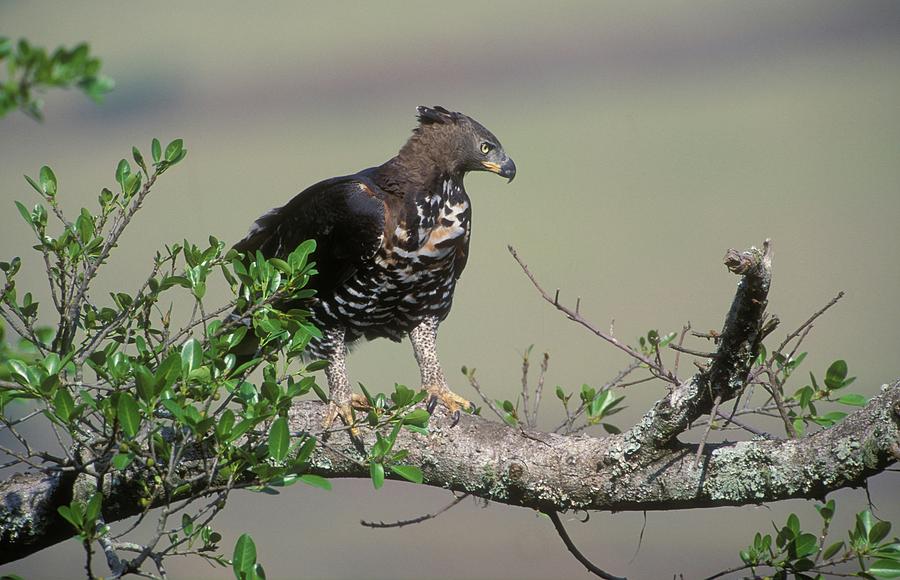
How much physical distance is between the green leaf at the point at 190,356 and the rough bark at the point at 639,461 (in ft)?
1.01

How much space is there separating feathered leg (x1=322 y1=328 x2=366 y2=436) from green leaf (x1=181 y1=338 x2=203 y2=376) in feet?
2.77

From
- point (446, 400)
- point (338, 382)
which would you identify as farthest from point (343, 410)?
point (446, 400)

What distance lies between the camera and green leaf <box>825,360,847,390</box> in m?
1.60

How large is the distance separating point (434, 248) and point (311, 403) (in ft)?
1.63

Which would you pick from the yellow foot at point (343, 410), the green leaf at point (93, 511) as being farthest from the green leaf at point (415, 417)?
the yellow foot at point (343, 410)

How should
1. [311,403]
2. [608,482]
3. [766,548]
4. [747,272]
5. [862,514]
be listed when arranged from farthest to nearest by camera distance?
[311,403]
[608,482]
[766,548]
[862,514]
[747,272]

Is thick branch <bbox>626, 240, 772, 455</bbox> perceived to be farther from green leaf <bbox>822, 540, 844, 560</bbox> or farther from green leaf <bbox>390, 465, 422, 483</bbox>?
green leaf <bbox>390, 465, 422, 483</bbox>

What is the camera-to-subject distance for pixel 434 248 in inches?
82.6

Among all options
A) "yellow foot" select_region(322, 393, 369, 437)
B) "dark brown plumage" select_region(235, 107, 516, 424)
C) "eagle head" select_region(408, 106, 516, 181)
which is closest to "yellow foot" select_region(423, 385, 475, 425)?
"dark brown plumage" select_region(235, 107, 516, 424)

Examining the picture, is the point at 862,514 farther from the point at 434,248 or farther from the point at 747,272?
the point at 434,248

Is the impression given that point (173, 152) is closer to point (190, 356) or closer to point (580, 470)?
point (190, 356)

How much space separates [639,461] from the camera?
5.01 feet

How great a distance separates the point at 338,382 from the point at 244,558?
3.28ft

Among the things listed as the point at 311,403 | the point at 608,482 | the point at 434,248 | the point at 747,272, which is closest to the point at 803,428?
the point at 608,482
